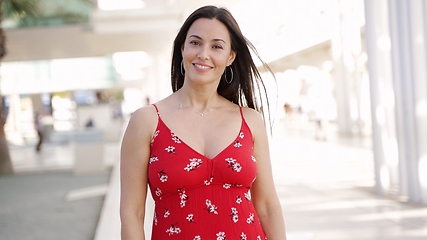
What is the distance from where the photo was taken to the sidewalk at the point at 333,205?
21.0 ft

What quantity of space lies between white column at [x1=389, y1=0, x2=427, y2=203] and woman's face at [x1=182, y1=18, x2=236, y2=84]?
18.9ft

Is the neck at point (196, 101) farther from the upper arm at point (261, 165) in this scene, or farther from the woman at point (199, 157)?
the upper arm at point (261, 165)

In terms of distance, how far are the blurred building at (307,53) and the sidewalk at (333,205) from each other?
0.59m

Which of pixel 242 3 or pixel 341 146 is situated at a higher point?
pixel 242 3

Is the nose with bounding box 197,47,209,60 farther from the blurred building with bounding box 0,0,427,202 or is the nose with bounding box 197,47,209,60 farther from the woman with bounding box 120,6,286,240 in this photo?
the blurred building with bounding box 0,0,427,202

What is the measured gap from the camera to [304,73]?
82.1 feet

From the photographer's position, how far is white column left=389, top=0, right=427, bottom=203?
7.48 meters

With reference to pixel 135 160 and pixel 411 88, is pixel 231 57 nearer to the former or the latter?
pixel 135 160

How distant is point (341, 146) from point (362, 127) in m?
4.30

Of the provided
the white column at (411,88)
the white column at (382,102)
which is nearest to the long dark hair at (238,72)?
the white column at (411,88)

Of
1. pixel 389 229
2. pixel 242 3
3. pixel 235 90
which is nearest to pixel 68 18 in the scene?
pixel 242 3

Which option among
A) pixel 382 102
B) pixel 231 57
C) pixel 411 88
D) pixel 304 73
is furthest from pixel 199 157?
pixel 304 73

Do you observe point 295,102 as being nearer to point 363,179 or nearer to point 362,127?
point 362,127

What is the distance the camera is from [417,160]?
7598 mm
